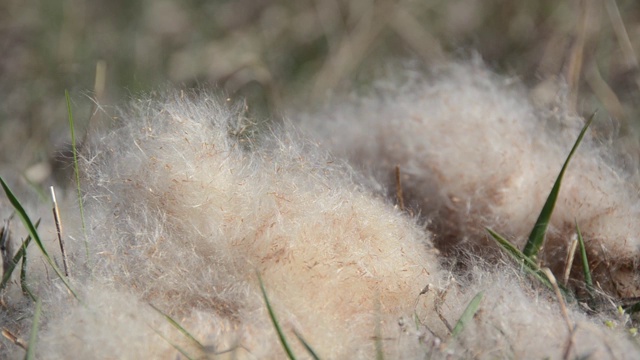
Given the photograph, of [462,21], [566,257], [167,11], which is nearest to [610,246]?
[566,257]

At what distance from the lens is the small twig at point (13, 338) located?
0.70m

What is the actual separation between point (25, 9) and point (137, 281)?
1.80m

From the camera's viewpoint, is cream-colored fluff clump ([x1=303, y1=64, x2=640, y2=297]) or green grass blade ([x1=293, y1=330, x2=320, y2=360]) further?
cream-colored fluff clump ([x1=303, y1=64, x2=640, y2=297])

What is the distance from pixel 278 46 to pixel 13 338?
63.5 inches

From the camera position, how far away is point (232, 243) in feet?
2.41

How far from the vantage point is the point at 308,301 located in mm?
712

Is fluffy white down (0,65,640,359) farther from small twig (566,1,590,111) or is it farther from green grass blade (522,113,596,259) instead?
small twig (566,1,590,111)

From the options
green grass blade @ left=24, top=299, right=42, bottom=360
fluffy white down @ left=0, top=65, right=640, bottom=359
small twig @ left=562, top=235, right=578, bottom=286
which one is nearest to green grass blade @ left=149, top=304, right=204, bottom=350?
fluffy white down @ left=0, top=65, right=640, bottom=359

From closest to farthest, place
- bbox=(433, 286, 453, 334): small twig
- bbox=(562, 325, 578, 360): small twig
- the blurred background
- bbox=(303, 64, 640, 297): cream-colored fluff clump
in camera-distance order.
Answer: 1. bbox=(562, 325, 578, 360): small twig
2. bbox=(433, 286, 453, 334): small twig
3. bbox=(303, 64, 640, 297): cream-colored fluff clump
4. the blurred background

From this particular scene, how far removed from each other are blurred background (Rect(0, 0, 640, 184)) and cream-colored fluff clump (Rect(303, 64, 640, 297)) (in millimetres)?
552

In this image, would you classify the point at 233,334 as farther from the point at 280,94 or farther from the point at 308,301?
the point at 280,94

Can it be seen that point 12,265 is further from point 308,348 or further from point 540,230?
point 540,230

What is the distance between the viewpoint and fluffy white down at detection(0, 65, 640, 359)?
0.66m

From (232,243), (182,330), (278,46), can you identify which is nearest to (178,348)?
(182,330)
